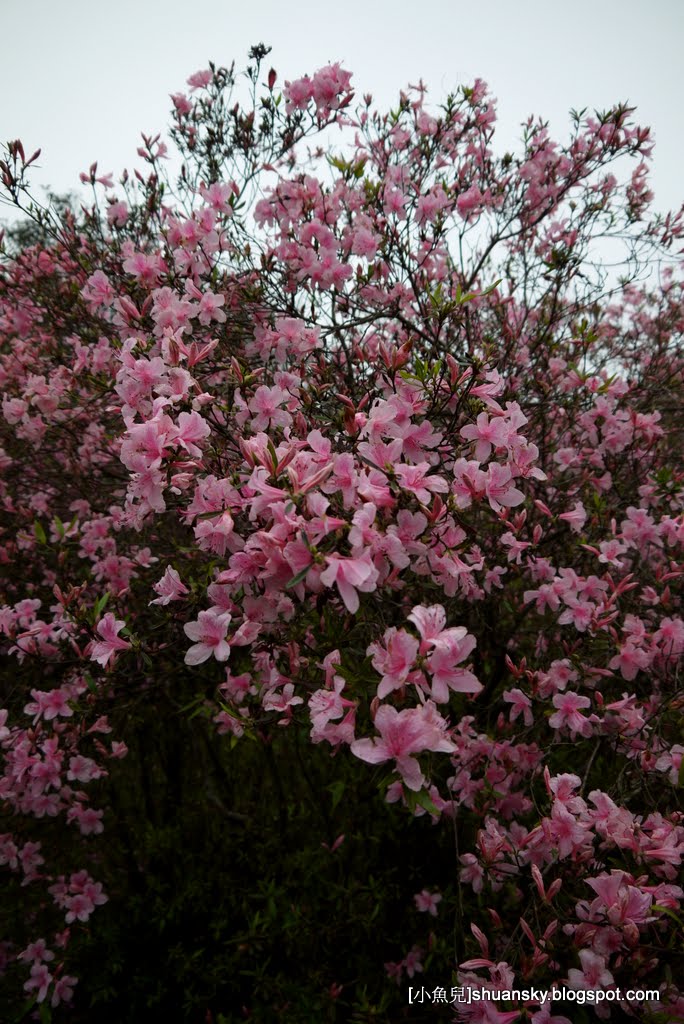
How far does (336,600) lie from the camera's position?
4.86 ft

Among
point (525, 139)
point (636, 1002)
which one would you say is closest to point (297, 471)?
point (636, 1002)

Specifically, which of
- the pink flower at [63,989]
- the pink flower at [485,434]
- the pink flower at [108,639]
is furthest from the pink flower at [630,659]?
the pink flower at [63,989]

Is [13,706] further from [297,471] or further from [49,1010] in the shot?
[297,471]

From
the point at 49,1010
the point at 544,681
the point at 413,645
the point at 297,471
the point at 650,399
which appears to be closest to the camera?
the point at 413,645

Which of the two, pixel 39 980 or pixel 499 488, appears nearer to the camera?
pixel 499 488

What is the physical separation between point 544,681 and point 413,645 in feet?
4.37

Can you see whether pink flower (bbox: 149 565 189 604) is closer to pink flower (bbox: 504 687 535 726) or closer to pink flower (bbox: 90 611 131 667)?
pink flower (bbox: 90 611 131 667)

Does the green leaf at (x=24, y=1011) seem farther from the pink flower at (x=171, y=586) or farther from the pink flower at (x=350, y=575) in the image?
the pink flower at (x=350, y=575)

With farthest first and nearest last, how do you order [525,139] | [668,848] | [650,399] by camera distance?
[525,139]
[650,399]
[668,848]

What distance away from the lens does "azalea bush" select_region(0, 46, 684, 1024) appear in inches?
57.9

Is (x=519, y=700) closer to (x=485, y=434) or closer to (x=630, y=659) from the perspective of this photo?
(x=630, y=659)

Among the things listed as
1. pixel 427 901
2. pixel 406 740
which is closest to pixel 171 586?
pixel 406 740

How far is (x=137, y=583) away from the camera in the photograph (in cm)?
315

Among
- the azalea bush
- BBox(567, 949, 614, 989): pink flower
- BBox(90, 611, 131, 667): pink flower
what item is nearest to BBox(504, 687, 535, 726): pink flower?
the azalea bush
